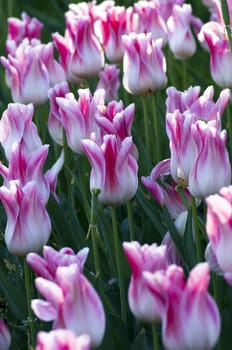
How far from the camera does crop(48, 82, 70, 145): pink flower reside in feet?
8.49

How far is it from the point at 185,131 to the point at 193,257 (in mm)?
276

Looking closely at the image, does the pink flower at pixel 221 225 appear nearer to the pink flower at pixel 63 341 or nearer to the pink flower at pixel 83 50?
the pink flower at pixel 63 341

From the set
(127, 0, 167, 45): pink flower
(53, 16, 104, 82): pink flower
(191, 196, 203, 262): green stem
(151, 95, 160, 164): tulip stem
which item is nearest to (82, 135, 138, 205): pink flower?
(191, 196, 203, 262): green stem

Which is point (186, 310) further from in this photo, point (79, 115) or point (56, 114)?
point (56, 114)

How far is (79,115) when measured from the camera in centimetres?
223

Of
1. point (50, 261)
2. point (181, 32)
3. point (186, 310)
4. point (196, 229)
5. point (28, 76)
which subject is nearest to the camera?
point (186, 310)

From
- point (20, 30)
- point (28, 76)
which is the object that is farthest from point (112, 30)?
point (20, 30)

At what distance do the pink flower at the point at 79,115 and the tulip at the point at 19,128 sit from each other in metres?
0.08

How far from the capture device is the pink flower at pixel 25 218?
1854mm

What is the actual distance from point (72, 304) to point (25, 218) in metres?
0.43

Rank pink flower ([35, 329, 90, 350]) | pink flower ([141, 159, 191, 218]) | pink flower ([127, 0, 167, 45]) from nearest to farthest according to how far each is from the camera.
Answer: pink flower ([35, 329, 90, 350]) → pink flower ([141, 159, 191, 218]) → pink flower ([127, 0, 167, 45])

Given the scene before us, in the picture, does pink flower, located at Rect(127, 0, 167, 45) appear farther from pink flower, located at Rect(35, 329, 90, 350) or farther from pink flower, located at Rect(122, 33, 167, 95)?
pink flower, located at Rect(35, 329, 90, 350)

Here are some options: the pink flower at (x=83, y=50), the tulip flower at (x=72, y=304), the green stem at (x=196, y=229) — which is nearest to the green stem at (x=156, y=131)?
the pink flower at (x=83, y=50)

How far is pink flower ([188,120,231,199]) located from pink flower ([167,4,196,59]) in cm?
116
